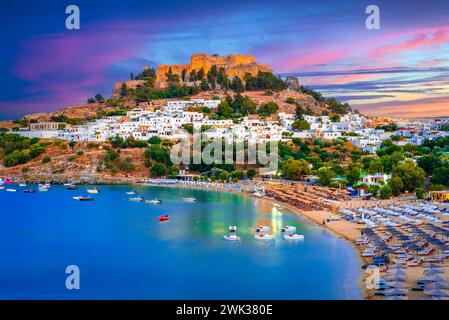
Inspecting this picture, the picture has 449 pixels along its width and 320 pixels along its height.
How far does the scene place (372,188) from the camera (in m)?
22.2

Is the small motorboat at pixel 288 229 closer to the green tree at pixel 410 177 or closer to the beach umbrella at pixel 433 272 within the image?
the beach umbrella at pixel 433 272

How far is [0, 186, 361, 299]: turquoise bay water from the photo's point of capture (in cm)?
1152

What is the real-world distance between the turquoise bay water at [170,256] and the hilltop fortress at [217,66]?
2987 cm

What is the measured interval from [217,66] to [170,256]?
39591mm

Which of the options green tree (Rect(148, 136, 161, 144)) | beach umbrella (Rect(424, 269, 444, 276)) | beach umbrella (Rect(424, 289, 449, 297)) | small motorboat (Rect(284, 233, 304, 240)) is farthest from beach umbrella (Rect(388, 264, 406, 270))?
green tree (Rect(148, 136, 161, 144))

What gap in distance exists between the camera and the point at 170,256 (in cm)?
1426

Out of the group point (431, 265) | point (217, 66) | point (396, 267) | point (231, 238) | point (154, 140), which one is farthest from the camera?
point (217, 66)

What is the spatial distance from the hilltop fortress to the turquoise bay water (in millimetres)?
29866

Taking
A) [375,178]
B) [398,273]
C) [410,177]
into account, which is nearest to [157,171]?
[375,178]

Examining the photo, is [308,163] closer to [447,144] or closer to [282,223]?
[447,144]

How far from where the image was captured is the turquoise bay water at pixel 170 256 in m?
11.5

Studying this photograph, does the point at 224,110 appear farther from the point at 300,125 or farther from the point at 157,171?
the point at 157,171

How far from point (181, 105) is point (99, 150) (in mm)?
10120
